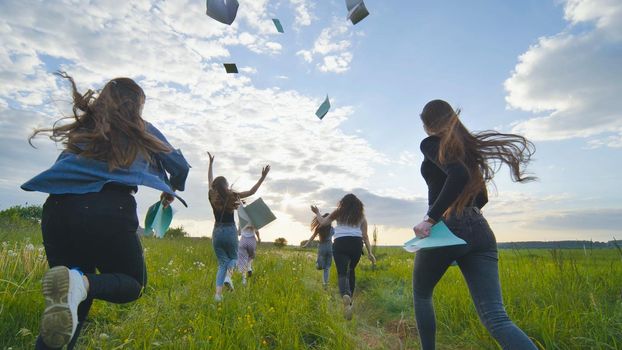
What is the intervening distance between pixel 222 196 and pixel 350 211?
7.31ft

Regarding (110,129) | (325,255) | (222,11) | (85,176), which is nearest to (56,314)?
(85,176)

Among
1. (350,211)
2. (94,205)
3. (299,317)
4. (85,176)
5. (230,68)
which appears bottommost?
(299,317)

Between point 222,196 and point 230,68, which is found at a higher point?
point 230,68

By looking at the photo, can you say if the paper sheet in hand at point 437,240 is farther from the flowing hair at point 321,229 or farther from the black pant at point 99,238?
the flowing hair at point 321,229

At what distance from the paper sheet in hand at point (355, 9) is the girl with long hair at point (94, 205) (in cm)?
262

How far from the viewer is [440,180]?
3338mm

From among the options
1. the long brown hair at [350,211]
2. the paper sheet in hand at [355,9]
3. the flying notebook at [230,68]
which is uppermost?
the paper sheet in hand at [355,9]

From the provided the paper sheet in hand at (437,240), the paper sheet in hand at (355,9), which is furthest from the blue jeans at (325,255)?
the paper sheet in hand at (437,240)

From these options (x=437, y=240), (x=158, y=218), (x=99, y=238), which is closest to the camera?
(x=99, y=238)

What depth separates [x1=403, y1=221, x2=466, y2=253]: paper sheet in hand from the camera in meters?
2.93

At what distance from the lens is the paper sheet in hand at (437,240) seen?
2.93 meters

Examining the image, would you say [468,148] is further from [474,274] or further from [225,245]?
[225,245]

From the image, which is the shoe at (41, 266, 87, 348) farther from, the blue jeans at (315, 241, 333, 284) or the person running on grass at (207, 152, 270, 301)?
the blue jeans at (315, 241, 333, 284)

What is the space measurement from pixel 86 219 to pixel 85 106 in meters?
0.97
